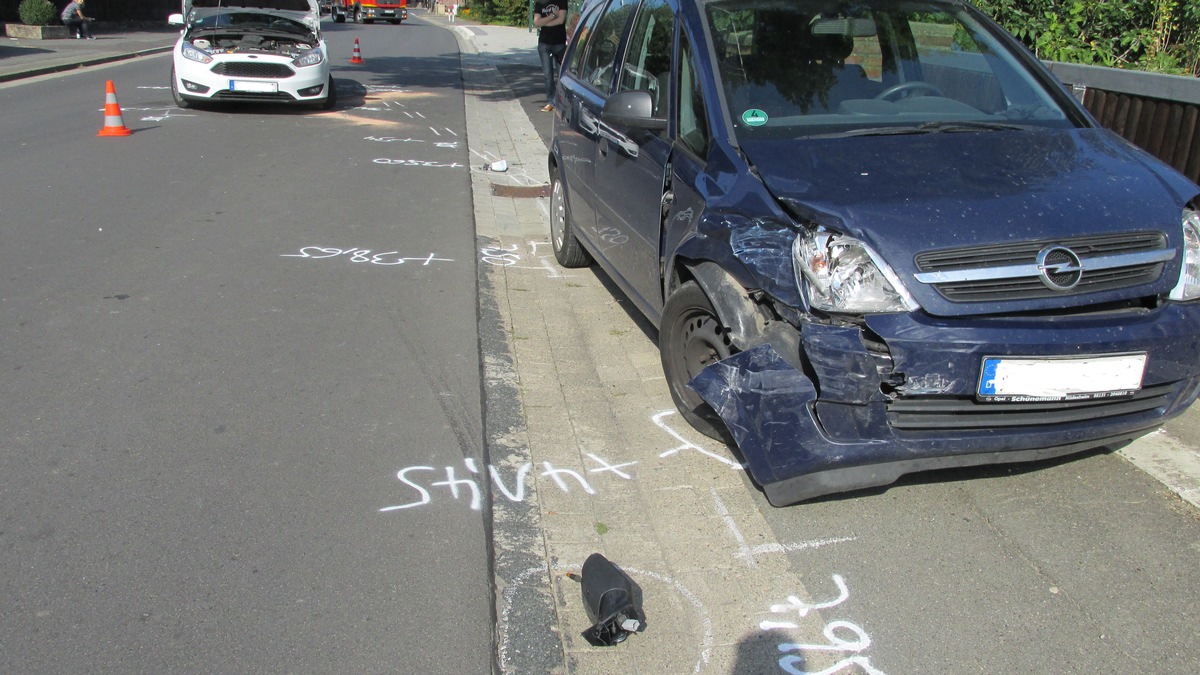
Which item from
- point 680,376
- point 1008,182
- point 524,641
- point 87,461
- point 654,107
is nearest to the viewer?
point 524,641

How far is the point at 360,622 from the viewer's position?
3.09 m

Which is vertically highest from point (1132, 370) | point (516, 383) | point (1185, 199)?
point (1185, 199)

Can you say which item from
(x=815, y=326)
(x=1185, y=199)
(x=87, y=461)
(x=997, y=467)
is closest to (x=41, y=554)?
(x=87, y=461)

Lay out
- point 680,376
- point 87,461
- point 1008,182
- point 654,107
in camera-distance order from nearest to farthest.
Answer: point 1008,182 < point 87,461 < point 680,376 < point 654,107

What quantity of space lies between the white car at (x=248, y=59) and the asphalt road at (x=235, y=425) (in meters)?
4.97

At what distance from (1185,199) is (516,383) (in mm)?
3003

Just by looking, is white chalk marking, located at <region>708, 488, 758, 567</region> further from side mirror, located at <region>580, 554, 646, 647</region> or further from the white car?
the white car

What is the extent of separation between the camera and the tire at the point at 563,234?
277 inches

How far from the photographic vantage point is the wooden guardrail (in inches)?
233

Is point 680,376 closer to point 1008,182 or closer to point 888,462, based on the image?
point 888,462

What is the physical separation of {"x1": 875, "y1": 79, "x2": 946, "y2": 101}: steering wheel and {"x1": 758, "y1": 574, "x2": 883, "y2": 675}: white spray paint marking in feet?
7.77

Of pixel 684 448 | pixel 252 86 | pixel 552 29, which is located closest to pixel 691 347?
pixel 684 448

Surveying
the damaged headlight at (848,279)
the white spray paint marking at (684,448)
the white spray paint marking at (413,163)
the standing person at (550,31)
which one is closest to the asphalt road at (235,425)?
the white spray paint marking at (684,448)

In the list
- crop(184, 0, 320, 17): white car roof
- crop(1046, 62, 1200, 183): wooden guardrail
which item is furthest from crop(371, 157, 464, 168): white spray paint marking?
crop(1046, 62, 1200, 183): wooden guardrail
